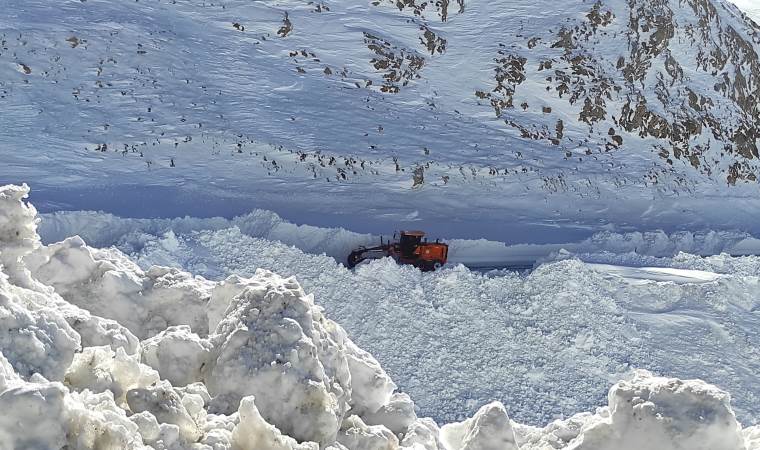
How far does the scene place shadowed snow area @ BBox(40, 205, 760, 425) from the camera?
17531mm

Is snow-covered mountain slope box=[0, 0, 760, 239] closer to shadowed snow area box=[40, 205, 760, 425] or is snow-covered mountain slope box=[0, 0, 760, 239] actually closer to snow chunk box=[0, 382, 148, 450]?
shadowed snow area box=[40, 205, 760, 425]

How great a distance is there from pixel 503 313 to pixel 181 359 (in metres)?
14.8

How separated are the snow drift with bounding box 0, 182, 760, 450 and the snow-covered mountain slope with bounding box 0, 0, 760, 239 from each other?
678 inches

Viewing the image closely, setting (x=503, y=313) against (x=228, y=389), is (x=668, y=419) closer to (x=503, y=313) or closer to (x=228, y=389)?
(x=228, y=389)

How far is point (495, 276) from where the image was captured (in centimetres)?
2180

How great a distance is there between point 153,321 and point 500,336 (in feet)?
41.8

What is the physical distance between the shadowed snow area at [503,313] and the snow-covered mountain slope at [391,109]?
2957mm

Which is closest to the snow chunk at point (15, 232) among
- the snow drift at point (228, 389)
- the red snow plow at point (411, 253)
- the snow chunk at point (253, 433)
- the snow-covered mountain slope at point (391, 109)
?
the snow drift at point (228, 389)

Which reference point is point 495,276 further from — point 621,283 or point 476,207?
point 476,207

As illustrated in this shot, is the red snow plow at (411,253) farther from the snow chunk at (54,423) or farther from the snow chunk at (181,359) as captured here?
the snow chunk at (54,423)

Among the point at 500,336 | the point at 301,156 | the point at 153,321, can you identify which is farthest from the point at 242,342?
the point at 301,156

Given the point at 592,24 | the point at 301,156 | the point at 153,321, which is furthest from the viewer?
the point at 592,24

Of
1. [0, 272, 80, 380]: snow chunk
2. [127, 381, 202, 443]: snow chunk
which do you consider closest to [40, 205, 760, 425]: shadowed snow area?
[127, 381, 202, 443]: snow chunk

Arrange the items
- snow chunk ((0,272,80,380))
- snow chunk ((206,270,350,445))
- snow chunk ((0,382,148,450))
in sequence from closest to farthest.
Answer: snow chunk ((0,382,148,450)), snow chunk ((0,272,80,380)), snow chunk ((206,270,350,445))
